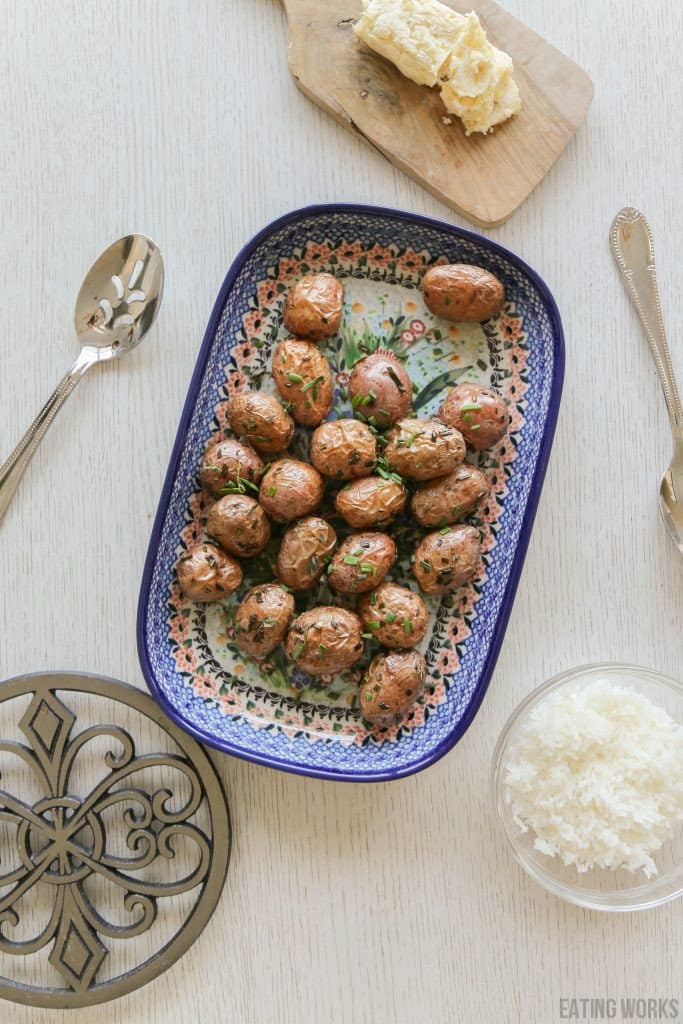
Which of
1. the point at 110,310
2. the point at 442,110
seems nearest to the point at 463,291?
the point at 442,110

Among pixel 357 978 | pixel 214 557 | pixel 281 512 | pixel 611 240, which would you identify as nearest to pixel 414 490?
pixel 281 512

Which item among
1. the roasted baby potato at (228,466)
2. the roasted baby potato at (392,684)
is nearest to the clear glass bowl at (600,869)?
the roasted baby potato at (392,684)

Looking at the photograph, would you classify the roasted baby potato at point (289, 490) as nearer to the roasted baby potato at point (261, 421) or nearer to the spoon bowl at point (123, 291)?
the roasted baby potato at point (261, 421)

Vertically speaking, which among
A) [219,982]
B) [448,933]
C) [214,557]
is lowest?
[219,982]

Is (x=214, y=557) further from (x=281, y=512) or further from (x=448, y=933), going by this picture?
(x=448, y=933)

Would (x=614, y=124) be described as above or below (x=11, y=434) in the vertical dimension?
above

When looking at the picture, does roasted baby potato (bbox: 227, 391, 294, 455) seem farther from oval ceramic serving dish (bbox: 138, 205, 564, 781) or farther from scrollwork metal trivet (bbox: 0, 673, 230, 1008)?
scrollwork metal trivet (bbox: 0, 673, 230, 1008)
